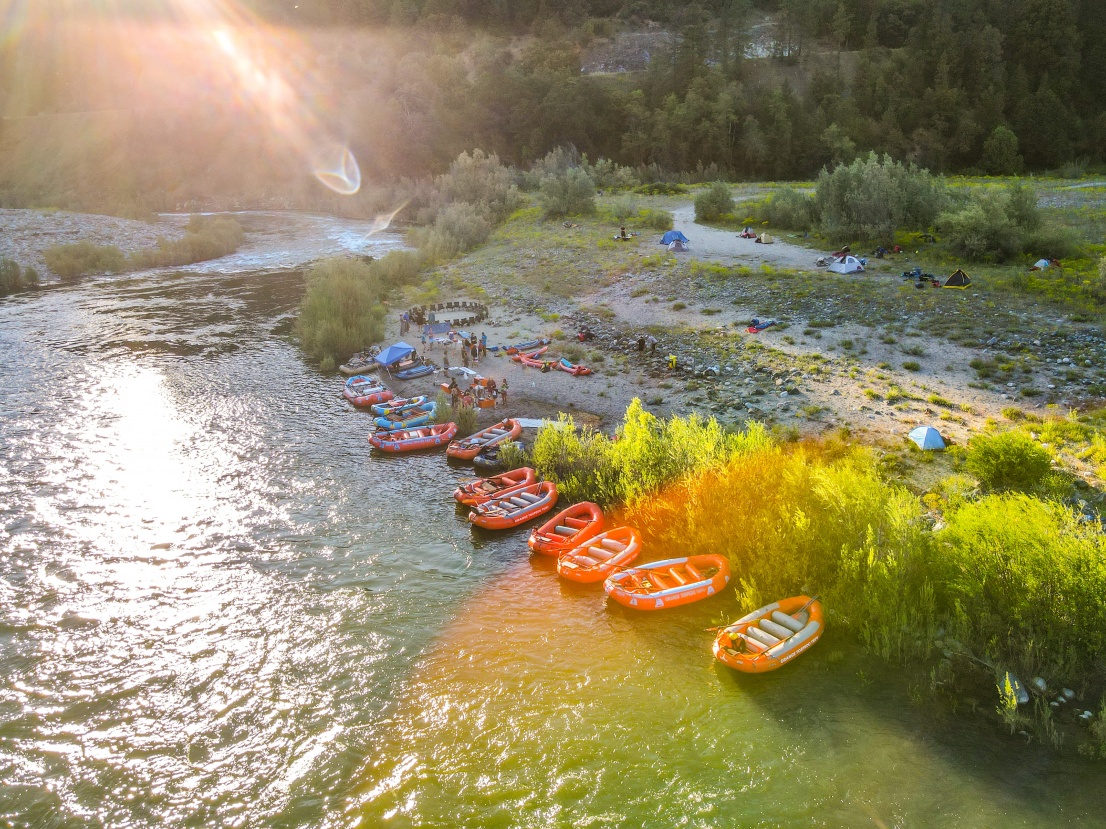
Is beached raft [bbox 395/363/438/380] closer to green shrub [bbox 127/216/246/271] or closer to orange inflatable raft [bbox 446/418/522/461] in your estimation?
orange inflatable raft [bbox 446/418/522/461]

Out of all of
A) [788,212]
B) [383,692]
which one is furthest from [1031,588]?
[788,212]

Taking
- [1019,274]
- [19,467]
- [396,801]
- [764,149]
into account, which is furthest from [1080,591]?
[764,149]

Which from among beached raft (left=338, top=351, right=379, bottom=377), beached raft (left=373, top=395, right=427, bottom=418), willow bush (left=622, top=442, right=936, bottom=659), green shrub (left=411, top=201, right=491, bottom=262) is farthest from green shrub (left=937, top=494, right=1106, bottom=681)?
green shrub (left=411, top=201, right=491, bottom=262)

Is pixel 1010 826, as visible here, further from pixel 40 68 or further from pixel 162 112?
pixel 40 68

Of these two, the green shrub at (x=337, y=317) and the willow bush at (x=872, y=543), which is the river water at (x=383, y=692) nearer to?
the willow bush at (x=872, y=543)

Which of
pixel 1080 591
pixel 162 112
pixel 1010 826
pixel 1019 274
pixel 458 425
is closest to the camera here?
pixel 1010 826

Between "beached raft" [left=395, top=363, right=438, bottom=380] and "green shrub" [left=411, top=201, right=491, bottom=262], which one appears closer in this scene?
"beached raft" [left=395, top=363, right=438, bottom=380]
